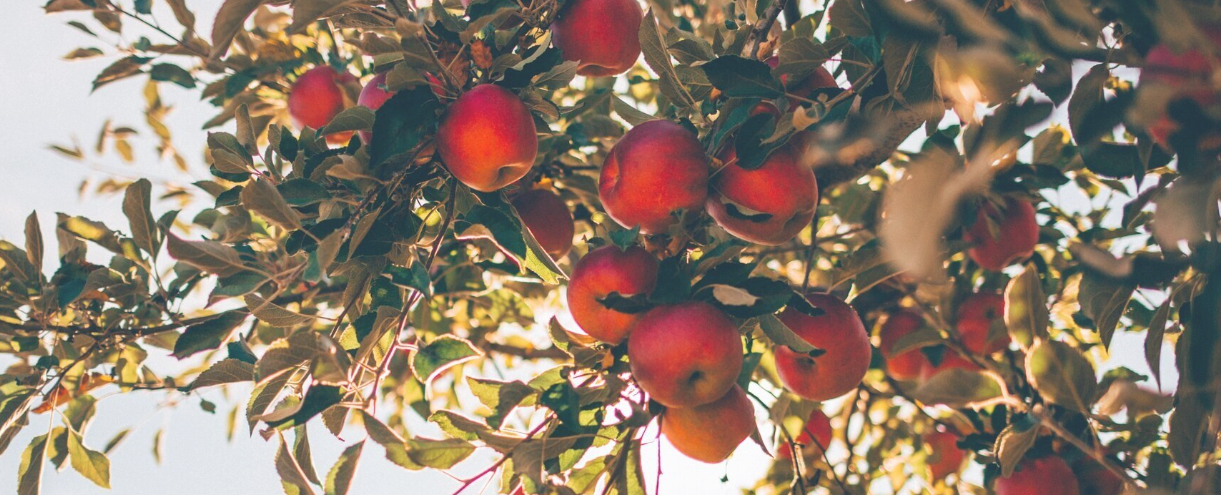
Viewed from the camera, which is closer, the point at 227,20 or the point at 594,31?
the point at 227,20

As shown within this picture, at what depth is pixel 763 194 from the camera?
4.14 ft

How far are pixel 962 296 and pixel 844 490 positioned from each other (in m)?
0.74

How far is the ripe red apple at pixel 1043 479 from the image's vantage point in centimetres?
182

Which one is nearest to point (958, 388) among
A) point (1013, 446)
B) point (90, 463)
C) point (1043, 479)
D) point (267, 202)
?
point (1013, 446)

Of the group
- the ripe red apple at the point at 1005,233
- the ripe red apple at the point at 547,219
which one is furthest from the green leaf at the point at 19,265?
the ripe red apple at the point at 1005,233

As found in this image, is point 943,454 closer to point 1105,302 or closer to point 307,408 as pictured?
point 1105,302

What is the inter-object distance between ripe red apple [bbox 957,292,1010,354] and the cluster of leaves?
0.15ft

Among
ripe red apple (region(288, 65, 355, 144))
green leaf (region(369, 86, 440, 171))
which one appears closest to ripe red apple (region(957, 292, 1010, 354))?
green leaf (region(369, 86, 440, 171))

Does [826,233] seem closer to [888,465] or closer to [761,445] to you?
[888,465]

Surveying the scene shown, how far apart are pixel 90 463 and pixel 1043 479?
2.47m

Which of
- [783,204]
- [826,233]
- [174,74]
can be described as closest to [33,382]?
[174,74]

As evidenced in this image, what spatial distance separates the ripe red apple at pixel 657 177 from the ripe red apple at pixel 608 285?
69mm

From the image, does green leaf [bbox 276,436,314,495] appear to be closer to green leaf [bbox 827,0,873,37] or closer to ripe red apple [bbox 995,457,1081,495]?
green leaf [bbox 827,0,873,37]

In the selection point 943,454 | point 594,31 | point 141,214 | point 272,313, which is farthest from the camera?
point 943,454
